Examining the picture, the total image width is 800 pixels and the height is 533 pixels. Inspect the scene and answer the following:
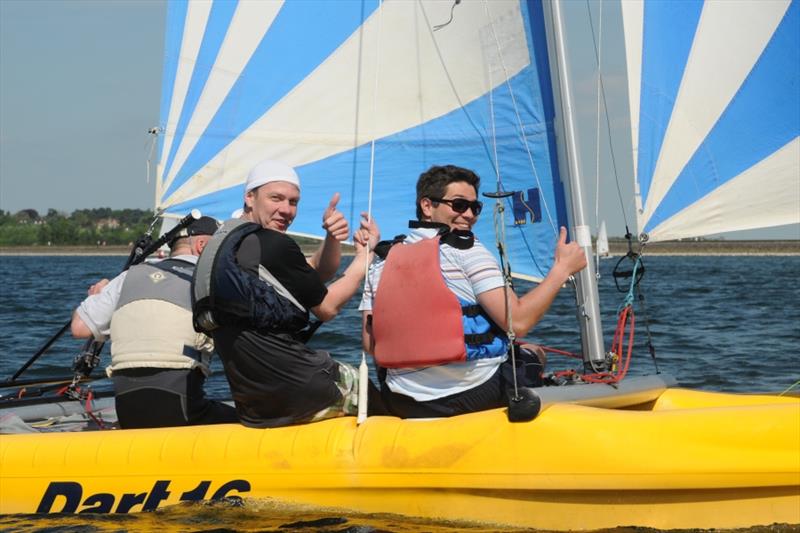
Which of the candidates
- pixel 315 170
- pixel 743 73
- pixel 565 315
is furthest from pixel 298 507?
pixel 565 315

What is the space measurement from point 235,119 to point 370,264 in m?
2.34

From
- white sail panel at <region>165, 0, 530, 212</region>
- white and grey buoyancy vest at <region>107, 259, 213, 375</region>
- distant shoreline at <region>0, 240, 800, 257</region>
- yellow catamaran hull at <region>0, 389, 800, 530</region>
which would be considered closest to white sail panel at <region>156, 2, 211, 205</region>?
white sail panel at <region>165, 0, 530, 212</region>

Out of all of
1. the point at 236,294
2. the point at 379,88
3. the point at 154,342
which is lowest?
the point at 154,342

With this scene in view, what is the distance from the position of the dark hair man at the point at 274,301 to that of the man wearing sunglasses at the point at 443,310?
20 centimetres

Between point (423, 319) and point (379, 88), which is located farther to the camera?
point (379, 88)

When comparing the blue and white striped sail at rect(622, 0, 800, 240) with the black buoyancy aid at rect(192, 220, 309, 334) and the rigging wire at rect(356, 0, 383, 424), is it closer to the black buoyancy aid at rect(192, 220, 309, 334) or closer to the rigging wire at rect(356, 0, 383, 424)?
the rigging wire at rect(356, 0, 383, 424)

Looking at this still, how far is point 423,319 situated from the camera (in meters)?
4.61

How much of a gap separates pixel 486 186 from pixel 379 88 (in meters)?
0.91

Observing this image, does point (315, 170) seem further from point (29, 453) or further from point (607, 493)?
point (607, 493)

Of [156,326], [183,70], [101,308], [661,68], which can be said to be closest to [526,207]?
[661,68]

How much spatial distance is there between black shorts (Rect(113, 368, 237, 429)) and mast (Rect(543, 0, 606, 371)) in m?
1.88

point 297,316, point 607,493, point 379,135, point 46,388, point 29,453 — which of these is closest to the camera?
point 607,493

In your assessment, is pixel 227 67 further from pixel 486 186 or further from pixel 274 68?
pixel 486 186

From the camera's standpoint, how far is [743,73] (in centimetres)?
571
